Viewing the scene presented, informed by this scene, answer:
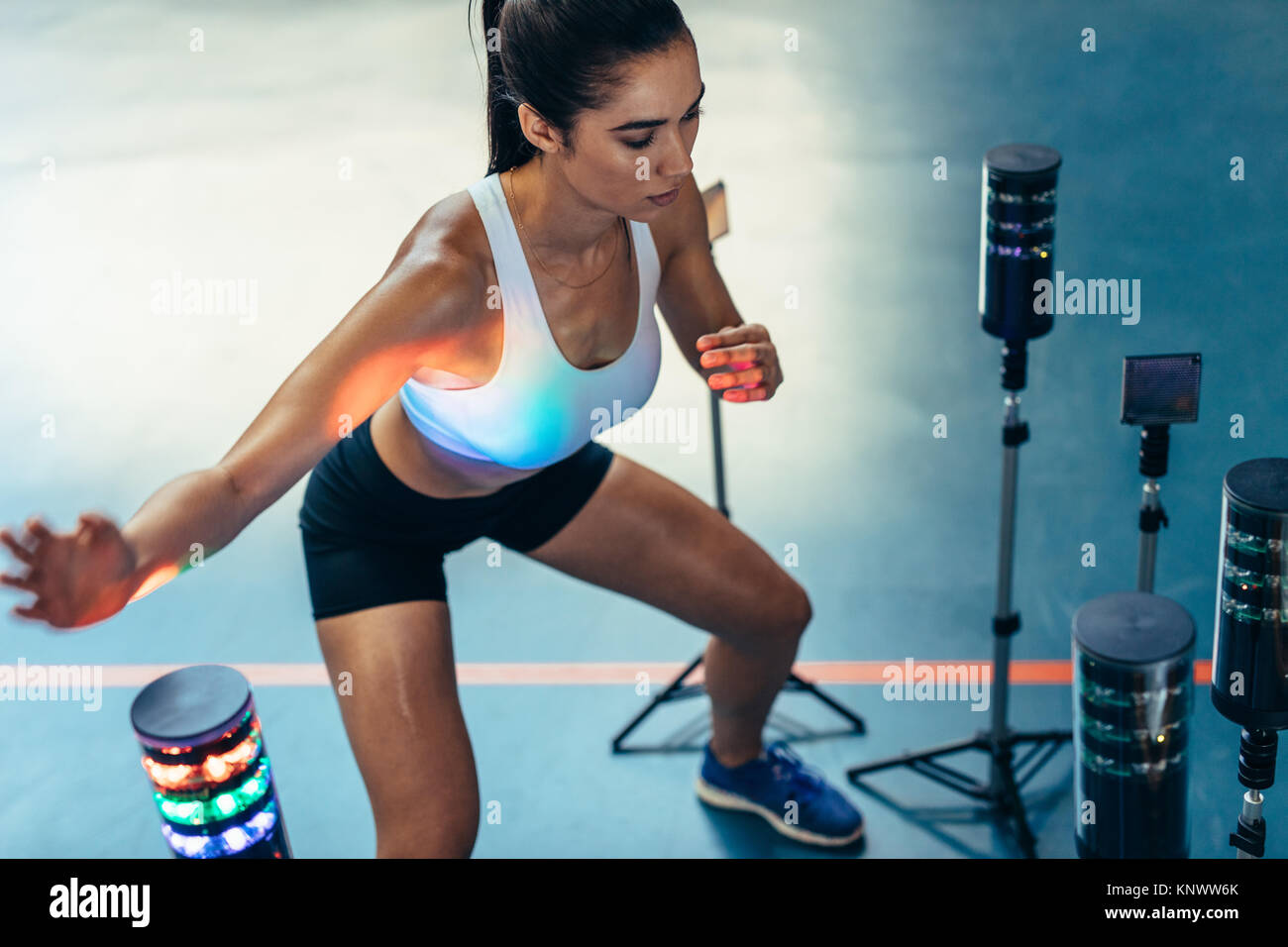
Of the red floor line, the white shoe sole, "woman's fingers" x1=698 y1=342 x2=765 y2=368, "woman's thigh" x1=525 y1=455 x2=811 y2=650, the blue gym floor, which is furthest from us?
the red floor line

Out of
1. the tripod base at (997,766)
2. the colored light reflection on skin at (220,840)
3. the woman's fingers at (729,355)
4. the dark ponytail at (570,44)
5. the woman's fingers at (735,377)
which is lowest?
the tripod base at (997,766)

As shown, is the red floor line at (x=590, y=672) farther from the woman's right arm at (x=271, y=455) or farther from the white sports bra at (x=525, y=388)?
the woman's right arm at (x=271, y=455)

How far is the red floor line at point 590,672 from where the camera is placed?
401 cm

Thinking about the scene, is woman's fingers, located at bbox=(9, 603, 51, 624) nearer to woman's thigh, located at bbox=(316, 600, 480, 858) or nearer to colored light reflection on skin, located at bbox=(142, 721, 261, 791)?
colored light reflection on skin, located at bbox=(142, 721, 261, 791)

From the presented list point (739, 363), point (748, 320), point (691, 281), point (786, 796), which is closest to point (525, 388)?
point (739, 363)

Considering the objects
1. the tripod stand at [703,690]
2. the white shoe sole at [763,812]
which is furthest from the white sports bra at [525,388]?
the white shoe sole at [763,812]

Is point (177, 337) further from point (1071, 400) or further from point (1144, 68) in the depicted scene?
point (1144, 68)

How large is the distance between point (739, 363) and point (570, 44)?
59 centimetres

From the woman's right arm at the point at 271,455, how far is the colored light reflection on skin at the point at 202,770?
0.42 m

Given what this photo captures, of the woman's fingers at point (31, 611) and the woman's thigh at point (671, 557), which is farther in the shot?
the woman's thigh at point (671, 557)

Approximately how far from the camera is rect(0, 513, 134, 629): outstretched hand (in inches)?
74.4

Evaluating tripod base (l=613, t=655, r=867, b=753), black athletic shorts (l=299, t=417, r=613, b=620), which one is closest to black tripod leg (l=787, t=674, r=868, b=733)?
tripod base (l=613, t=655, r=867, b=753)

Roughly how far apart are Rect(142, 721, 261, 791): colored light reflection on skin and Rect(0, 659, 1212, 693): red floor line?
1605 millimetres
